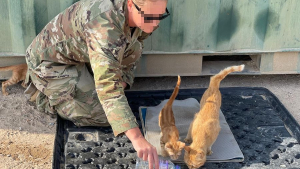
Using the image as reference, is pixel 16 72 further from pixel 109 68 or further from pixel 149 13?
pixel 149 13

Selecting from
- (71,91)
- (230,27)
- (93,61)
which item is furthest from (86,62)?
(230,27)

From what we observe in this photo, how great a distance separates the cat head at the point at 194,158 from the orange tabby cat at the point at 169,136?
0.18 ft

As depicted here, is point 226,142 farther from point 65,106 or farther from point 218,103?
point 65,106

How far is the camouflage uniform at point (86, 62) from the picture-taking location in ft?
6.89

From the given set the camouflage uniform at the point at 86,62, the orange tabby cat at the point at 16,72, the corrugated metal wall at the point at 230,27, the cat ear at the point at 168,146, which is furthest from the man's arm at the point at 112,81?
the orange tabby cat at the point at 16,72

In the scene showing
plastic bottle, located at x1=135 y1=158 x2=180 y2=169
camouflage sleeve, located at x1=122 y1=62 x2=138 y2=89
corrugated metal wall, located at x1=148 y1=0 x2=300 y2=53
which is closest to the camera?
plastic bottle, located at x1=135 y1=158 x2=180 y2=169

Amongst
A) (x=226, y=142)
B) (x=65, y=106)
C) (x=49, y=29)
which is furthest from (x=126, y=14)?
(x=226, y=142)

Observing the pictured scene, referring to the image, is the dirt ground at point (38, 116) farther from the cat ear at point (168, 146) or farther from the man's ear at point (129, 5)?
the man's ear at point (129, 5)

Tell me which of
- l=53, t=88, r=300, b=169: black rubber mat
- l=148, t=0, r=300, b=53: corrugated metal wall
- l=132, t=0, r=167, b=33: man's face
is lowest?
l=53, t=88, r=300, b=169: black rubber mat

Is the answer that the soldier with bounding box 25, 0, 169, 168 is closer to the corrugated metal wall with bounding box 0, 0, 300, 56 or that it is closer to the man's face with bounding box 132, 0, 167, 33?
the man's face with bounding box 132, 0, 167, 33

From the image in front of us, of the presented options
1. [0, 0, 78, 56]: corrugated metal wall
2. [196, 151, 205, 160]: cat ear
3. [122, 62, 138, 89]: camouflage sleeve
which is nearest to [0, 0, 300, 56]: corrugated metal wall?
[0, 0, 78, 56]: corrugated metal wall

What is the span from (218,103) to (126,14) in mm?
830

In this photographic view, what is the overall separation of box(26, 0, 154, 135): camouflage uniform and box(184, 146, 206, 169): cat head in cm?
46

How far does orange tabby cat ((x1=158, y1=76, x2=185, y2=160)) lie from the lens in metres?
2.30
